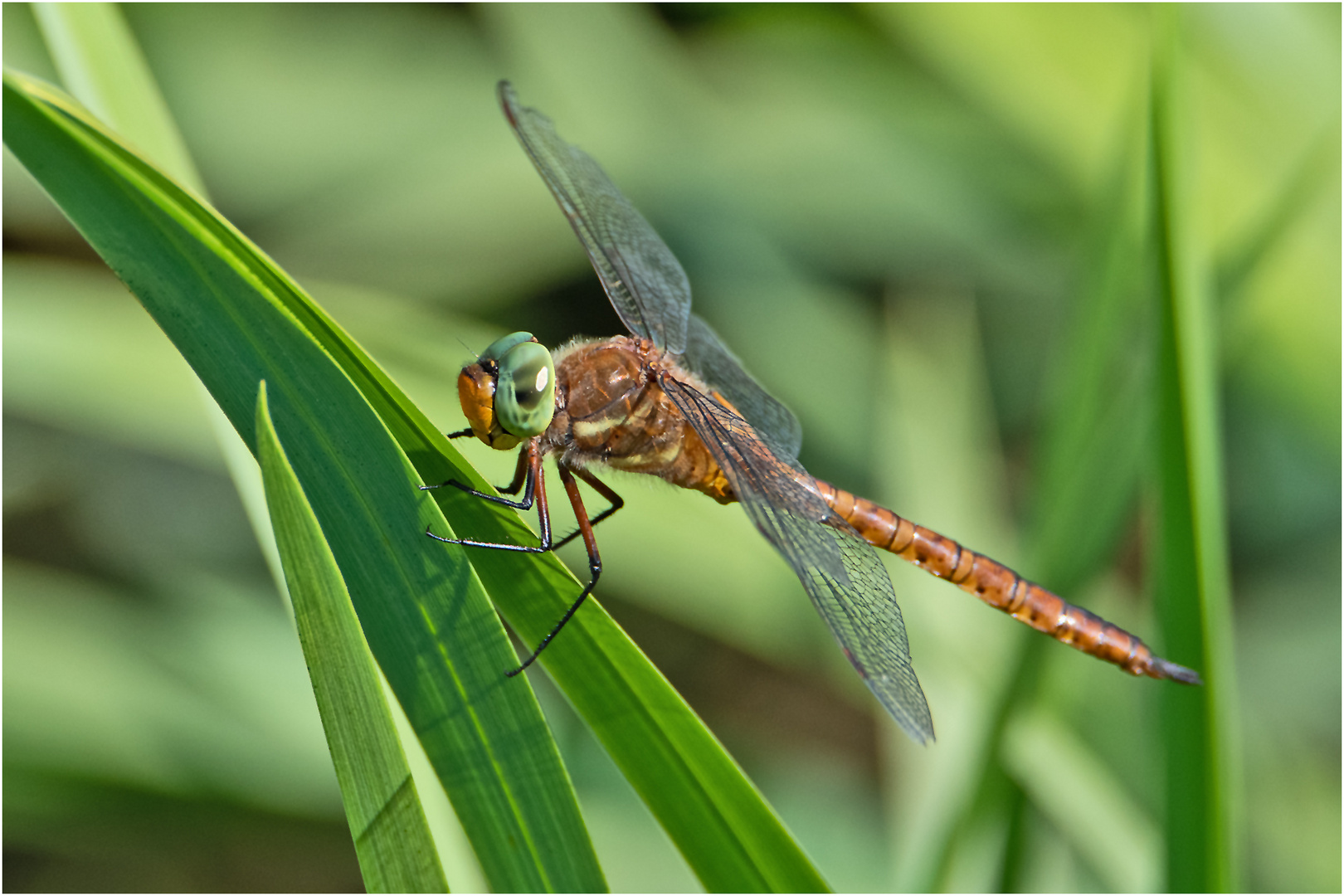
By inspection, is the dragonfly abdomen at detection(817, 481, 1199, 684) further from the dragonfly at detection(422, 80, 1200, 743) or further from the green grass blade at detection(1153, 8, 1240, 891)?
the green grass blade at detection(1153, 8, 1240, 891)

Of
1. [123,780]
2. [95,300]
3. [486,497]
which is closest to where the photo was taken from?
[486,497]

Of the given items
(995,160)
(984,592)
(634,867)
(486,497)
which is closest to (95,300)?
(486,497)

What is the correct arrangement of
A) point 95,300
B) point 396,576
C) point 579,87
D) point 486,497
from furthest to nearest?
point 579,87
point 95,300
point 486,497
point 396,576

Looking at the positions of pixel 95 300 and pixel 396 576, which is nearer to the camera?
pixel 396 576

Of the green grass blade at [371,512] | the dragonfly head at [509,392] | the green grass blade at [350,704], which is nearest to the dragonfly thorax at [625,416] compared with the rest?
the dragonfly head at [509,392]

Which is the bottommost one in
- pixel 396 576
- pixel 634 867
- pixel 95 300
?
pixel 634 867

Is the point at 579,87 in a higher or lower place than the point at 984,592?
higher

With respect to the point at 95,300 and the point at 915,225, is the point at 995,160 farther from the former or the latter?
the point at 95,300

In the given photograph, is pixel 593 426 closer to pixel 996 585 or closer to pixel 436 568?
pixel 436 568
